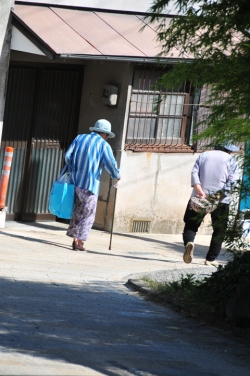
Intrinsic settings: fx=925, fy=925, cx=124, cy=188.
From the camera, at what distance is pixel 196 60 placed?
27.2 feet

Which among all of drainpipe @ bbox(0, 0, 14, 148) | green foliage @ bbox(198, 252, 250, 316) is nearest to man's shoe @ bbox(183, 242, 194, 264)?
green foliage @ bbox(198, 252, 250, 316)

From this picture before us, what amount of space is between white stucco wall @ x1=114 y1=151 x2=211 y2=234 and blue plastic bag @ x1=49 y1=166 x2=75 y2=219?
1967mm

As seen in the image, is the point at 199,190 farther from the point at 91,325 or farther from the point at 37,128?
the point at 91,325

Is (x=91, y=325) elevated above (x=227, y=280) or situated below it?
below

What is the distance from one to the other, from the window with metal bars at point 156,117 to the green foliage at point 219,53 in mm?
6414

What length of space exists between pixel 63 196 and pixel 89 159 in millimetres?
660

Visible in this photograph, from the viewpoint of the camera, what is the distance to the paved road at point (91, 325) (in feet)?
22.7

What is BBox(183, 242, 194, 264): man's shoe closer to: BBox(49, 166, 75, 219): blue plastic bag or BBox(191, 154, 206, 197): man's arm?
BBox(191, 154, 206, 197): man's arm

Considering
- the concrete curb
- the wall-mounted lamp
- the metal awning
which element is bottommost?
the concrete curb

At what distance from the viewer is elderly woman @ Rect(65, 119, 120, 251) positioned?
12.8 meters

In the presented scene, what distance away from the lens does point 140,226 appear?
50.6 feet

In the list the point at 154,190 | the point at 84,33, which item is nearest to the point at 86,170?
the point at 84,33

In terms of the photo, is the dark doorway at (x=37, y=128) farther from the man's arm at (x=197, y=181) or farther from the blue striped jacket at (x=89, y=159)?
the man's arm at (x=197, y=181)

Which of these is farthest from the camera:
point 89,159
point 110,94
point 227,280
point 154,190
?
point 154,190
